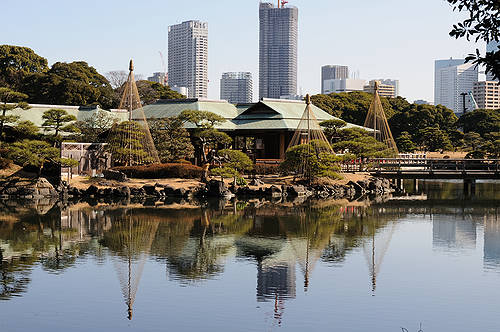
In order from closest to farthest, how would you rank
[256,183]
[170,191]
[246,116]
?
[170,191], [256,183], [246,116]

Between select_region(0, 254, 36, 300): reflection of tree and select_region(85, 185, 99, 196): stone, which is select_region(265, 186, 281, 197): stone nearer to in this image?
select_region(85, 185, 99, 196): stone

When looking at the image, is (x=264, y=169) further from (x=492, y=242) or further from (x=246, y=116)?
(x=492, y=242)

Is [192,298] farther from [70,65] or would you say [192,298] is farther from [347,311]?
[70,65]

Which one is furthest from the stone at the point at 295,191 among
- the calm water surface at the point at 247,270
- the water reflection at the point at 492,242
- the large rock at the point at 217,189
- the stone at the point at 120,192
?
the water reflection at the point at 492,242

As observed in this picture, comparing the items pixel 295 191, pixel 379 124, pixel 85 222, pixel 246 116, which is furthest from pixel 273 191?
pixel 379 124

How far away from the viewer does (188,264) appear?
16250 mm

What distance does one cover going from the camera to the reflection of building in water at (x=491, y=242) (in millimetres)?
16938

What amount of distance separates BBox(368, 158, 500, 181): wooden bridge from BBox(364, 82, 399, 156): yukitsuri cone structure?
4472 mm

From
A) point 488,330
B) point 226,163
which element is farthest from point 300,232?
point 226,163

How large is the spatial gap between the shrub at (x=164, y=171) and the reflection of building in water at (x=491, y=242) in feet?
49.5

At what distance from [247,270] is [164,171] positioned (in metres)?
19.7

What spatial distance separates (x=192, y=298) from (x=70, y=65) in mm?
47066

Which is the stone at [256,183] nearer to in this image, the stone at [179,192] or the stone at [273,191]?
the stone at [273,191]

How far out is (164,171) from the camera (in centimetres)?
3472
